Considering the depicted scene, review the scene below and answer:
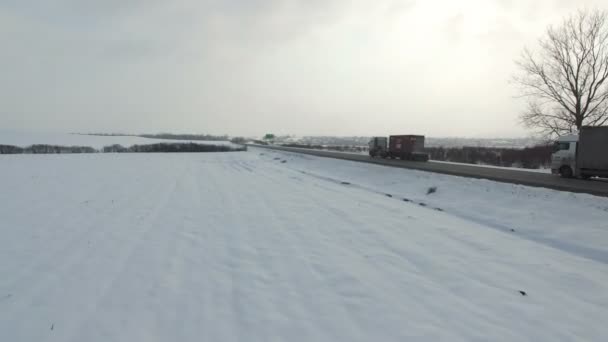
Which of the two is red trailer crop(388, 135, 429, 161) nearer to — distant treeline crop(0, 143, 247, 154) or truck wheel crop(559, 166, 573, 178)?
truck wheel crop(559, 166, 573, 178)

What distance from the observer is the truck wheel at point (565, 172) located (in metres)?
18.9

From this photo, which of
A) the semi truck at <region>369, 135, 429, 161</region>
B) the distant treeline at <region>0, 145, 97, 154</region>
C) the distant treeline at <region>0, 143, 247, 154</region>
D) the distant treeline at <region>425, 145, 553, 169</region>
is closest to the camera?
the distant treeline at <region>425, 145, 553, 169</region>

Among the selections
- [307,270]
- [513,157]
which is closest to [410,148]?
[513,157]

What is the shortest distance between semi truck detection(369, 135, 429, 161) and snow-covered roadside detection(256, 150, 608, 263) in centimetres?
1396

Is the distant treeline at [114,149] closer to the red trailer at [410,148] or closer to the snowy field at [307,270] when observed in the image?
the red trailer at [410,148]

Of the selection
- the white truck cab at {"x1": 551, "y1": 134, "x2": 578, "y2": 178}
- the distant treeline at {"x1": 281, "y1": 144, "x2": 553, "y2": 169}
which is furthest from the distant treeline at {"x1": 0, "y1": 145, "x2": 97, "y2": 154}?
the white truck cab at {"x1": 551, "y1": 134, "x2": 578, "y2": 178}

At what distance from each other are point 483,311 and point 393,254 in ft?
9.24

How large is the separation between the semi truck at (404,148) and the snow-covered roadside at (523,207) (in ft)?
45.8

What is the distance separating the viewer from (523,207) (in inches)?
505

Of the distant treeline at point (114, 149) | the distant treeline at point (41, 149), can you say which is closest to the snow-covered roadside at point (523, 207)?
the distant treeline at point (114, 149)

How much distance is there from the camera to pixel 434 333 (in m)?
4.59

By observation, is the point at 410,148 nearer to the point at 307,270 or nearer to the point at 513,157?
the point at 513,157

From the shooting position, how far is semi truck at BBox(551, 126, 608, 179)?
17094mm

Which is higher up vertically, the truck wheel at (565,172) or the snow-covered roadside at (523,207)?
the truck wheel at (565,172)
